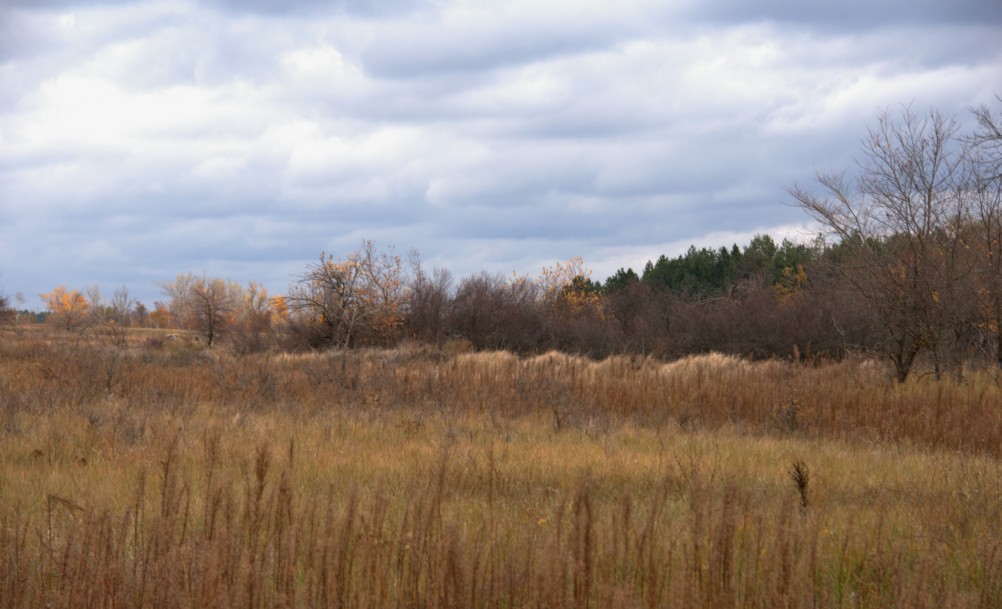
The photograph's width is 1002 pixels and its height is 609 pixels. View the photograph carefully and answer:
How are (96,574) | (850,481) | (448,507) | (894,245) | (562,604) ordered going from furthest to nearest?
1. (894,245)
2. (850,481)
3. (448,507)
4. (96,574)
5. (562,604)

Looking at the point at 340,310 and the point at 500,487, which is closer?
the point at 500,487

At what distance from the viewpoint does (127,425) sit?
963cm

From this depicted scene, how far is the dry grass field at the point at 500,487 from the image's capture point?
13.0ft

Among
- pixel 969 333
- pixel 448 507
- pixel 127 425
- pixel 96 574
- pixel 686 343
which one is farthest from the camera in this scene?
pixel 686 343

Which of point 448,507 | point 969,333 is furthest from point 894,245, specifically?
point 448,507

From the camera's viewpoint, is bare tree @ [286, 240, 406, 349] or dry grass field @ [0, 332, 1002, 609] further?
bare tree @ [286, 240, 406, 349]

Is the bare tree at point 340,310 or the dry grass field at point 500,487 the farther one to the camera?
the bare tree at point 340,310

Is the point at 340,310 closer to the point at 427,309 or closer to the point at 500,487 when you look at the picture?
the point at 427,309

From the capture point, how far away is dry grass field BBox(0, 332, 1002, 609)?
3955 millimetres

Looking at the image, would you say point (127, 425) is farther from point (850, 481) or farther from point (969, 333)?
point (969, 333)

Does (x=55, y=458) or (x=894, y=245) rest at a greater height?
(x=894, y=245)

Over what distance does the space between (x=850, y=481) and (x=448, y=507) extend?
410cm

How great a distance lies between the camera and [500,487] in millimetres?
7348

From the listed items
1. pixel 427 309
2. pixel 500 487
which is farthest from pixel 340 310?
→ pixel 500 487
